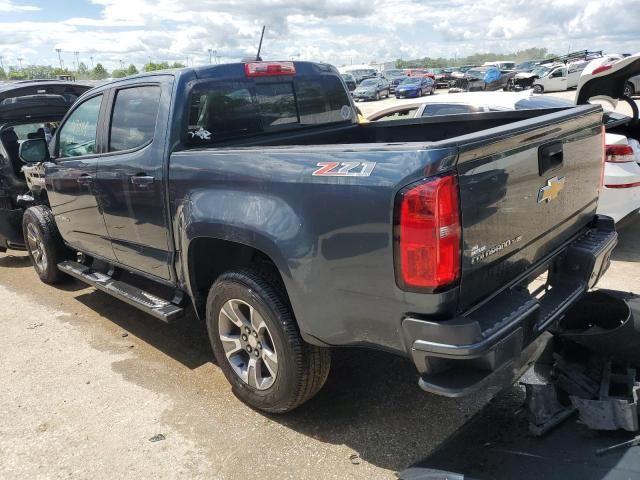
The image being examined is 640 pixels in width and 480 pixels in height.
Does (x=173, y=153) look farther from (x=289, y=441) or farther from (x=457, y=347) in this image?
(x=457, y=347)

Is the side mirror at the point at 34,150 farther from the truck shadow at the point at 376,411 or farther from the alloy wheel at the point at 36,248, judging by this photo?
the truck shadow at the point at 376,411

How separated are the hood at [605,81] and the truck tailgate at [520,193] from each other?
1.94 meters

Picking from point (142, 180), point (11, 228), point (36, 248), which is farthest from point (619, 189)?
point (11, 228)

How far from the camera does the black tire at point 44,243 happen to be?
5402 millimetres

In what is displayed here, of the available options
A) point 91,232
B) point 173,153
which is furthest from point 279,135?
point 91,232

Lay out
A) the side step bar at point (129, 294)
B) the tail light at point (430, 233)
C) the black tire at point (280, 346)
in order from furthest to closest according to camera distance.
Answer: the side step bar at point (129, 294)
the black tire at point (280, 346)
the tail light at point (430, 233)

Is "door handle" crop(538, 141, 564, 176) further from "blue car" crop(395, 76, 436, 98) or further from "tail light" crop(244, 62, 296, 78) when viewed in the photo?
"blue car" crop(395, 76, 436, 98)

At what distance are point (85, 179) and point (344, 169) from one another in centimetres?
274

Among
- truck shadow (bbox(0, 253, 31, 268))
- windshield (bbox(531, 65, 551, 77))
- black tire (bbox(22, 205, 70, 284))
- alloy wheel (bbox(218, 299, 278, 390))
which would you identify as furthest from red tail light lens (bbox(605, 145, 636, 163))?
windshield (bbox(531, 65, 551, 77))

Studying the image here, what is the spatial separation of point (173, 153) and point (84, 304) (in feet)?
8.62

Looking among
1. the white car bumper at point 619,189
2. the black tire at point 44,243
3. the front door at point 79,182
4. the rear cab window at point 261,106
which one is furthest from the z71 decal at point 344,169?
the black tire at point 44,243

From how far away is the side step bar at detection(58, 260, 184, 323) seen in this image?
362cm

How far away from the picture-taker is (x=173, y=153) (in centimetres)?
334

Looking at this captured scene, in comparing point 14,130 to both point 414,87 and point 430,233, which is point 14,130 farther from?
point 414,87
